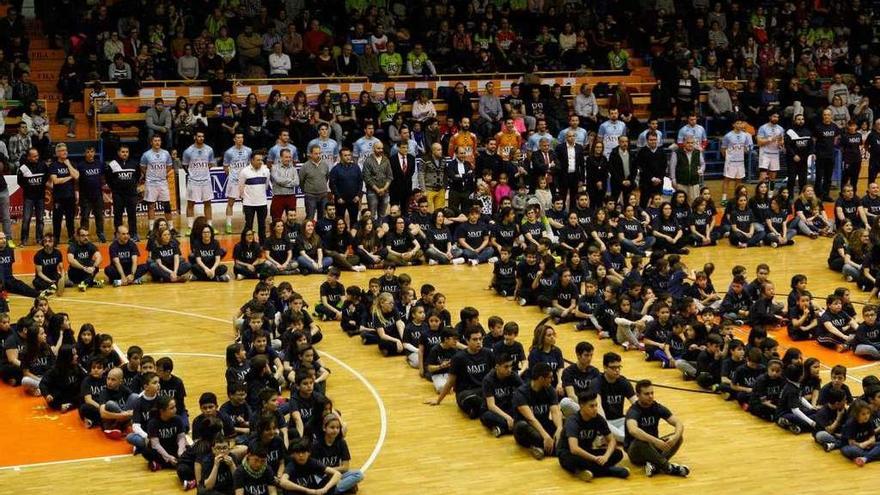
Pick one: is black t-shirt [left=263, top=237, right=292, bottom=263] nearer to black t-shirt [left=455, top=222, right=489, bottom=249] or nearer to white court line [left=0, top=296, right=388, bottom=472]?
white court line [left=0, top=296, right=388, bottom=472]

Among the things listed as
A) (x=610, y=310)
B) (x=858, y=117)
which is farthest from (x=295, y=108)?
(x=858, y=117)

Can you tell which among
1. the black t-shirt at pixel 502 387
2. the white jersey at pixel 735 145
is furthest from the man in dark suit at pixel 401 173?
the black t-shirt at pixel 502 387

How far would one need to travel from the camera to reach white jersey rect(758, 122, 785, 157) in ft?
95.3

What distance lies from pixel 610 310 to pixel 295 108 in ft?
36.0

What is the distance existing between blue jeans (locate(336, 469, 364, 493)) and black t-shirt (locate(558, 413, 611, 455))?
2.28m

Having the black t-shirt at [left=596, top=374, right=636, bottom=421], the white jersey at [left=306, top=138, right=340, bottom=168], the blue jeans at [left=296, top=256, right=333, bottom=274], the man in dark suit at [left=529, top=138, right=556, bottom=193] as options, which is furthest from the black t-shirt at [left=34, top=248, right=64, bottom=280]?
the black t-shirt at [left=596, top=374, right=636, bottom=421]

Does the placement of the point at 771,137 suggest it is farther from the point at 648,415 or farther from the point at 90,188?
the point at 648,415

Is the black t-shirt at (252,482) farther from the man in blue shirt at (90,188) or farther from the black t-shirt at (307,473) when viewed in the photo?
the man in blue shirt at (90,188)

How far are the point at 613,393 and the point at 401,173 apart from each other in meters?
11.8

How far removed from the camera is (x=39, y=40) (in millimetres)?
32594

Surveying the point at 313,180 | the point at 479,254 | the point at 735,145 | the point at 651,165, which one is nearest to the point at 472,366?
the point at 479,254

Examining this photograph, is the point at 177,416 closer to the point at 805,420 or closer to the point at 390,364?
the point at 390,364

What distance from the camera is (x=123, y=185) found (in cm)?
2553

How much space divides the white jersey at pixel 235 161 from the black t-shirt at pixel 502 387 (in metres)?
11.6
